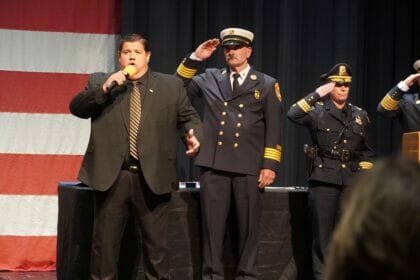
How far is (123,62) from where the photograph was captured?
3.58m

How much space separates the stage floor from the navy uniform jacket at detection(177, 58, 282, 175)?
1.60 meters

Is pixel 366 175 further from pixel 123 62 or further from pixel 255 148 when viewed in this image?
pixel 255 148

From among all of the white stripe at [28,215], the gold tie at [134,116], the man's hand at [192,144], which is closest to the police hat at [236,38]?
the gold tie at [134,116]

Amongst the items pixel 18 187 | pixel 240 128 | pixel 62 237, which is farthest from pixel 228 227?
pixel 18 187

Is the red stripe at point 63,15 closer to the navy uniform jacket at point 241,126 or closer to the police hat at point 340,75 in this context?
the navy uniform jacket at point 241,126

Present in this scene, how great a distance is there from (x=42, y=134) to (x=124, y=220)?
204 centimetres

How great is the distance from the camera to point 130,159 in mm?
3498

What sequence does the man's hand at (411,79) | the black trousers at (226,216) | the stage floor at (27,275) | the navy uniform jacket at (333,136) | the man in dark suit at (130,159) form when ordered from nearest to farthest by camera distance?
the man in dark suit at (130,159), the black trousers at (226,216), the navy uniform jacket at (333,136), the man's hand at (411,79), the stage floor at (27,275)

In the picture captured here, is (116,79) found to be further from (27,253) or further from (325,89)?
(27,253)

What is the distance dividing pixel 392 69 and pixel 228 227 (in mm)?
2359

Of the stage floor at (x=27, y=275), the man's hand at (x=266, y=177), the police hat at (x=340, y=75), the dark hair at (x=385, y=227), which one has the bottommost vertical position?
the stage floor at (x=27, y=275)

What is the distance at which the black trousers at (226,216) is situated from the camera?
13.2 feet

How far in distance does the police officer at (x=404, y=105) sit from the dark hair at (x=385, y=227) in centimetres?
413

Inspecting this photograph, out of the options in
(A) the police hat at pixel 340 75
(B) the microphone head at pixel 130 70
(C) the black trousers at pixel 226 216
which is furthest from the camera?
(A) the police hat at pixel 340 75
